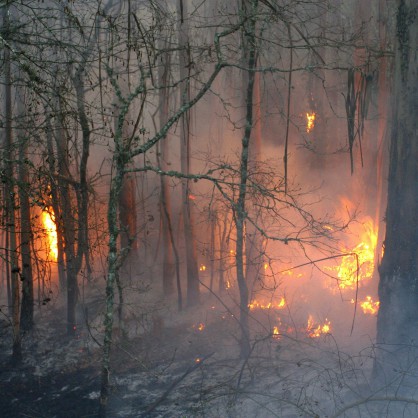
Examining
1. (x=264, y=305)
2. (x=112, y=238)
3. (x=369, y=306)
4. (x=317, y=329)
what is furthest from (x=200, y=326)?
(x=112, y=238)

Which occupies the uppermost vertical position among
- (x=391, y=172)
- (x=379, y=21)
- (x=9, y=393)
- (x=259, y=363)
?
(x=379, y=21)

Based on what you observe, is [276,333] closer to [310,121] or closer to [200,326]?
[200,326]

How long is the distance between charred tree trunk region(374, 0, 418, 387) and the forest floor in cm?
70

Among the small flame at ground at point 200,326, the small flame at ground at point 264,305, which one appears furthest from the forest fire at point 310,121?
the small flame at ground at point 200,326

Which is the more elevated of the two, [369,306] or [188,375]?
[369,306]

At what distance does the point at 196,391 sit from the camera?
952 cm

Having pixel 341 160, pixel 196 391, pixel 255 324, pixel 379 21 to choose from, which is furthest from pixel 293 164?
pixel 196 391

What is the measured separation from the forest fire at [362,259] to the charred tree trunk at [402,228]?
18.0 feet

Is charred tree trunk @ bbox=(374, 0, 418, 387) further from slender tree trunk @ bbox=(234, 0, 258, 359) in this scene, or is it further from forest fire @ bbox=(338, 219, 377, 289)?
forest fire @ bbox=(338, 219, 377, 289)

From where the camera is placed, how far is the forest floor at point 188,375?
8.52m

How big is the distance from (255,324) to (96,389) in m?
4.49

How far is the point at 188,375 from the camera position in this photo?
10.4 metres

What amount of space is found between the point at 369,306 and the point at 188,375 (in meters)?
5.50

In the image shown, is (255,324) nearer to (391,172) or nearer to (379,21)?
(391,172)
